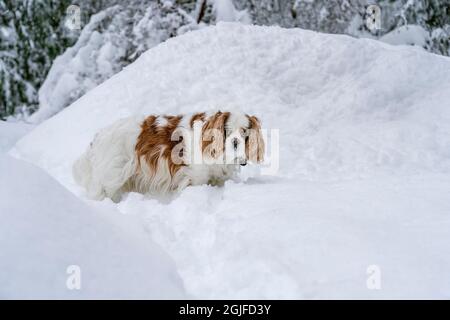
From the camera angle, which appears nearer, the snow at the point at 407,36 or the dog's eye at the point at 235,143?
the dog's eye at the point at 235,143

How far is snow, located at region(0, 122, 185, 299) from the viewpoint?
2.12 meters

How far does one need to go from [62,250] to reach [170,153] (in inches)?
91.3

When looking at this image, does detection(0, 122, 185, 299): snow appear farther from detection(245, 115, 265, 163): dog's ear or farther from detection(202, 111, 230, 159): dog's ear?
detection(245, 115, 265, 163): dog's ear

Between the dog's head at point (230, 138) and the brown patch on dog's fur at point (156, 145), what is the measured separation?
310mm

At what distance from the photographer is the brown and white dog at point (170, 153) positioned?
177 inches

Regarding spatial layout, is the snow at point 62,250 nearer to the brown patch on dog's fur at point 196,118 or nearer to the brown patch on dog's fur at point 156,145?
the brown patch on dog's fur at point 156,145

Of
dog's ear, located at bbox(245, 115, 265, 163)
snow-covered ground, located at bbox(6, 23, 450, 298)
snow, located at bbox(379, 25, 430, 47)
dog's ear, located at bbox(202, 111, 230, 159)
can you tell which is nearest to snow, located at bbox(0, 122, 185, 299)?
snow-covered ground, located at bbox(6, 23, 450, 298)

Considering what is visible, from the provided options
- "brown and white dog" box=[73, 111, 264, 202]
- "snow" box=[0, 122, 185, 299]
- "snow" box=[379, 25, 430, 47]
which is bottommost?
"snow" box=[0, 122, 185, 299]

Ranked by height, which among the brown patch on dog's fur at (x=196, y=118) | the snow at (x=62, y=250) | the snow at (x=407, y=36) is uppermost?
the snow at (x=407, y=36)

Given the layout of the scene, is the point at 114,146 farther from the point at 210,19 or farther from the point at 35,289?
the point at 210,19

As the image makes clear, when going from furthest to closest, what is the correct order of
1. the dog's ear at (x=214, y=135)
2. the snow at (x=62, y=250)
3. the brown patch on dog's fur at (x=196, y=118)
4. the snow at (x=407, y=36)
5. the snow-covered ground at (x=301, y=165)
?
the snow at (x=407, y=36), the brown patch on dog's fur at (x=196, y=118), the dog's ear at (x=214, y=135), the snow-covered ground at (x=301, y=165), the snow at (x=62, y=250)

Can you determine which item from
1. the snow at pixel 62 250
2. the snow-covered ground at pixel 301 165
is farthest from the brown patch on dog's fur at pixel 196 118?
the snow at pixel 62 250

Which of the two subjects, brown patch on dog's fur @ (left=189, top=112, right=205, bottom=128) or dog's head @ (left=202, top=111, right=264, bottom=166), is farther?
brown patch on dog's fur @ (left=189, top=112, right=205, bottom=128)

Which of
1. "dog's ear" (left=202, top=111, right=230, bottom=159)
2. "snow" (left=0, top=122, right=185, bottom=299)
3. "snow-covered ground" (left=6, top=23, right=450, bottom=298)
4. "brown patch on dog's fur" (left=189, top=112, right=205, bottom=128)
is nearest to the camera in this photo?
"snow" (left=0, top=122, right=185, bottom=299)
